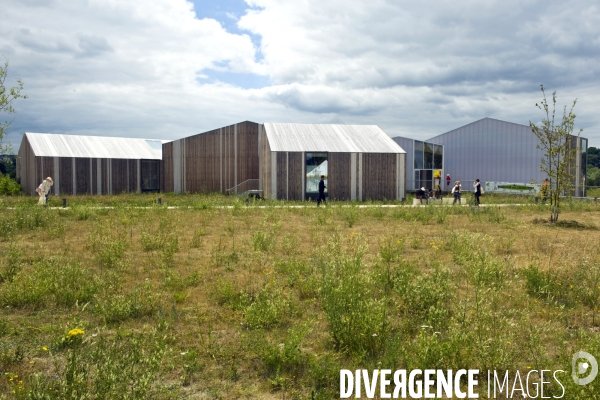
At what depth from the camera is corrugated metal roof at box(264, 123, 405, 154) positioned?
3036 cm

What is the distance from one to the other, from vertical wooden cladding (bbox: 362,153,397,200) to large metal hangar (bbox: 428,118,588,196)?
12323 mm

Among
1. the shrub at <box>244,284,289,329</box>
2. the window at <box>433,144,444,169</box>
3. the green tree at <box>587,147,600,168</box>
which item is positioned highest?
the green tree at <box>587,147,600,168</box>

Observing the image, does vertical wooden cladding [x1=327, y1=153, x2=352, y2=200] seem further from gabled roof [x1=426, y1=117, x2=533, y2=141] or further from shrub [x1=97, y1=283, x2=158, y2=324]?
shrub [x1=97, y1=283, x2=158, y2=324]

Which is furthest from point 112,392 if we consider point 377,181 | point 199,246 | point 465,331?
point 377,181

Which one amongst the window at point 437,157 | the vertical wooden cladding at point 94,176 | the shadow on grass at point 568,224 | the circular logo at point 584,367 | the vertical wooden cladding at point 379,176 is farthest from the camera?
the window at point 437,157

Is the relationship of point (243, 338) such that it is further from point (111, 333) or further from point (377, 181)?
point (377, 181)

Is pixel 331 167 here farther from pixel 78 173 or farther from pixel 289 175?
pixel 78 173

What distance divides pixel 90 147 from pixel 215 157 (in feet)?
32.8

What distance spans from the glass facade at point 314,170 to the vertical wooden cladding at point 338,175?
1.22ft

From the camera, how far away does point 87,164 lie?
3588 centimetres

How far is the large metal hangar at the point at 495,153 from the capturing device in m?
36.9

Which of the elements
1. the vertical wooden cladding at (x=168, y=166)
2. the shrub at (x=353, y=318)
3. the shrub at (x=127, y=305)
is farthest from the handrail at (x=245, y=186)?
the shrub at (x=353, y=318)

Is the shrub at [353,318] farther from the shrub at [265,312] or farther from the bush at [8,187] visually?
the bush at [8,187]

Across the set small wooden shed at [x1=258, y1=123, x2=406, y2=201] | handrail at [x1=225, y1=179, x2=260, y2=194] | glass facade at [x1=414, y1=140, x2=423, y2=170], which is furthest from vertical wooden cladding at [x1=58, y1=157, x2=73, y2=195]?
glass facade at [x1=414, y1=140, x2=423, y2=170]
